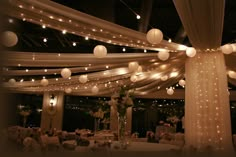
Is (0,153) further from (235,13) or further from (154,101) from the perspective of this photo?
(154,101)

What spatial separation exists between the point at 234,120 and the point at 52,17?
1178cm

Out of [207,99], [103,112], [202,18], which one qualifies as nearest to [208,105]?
[207,99]

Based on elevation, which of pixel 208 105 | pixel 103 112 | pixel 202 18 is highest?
pixel 202 18

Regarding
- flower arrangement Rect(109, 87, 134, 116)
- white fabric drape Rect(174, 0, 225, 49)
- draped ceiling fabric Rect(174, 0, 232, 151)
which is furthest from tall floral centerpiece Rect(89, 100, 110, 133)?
white fabric drape Rect(174, 0, 225, 49)

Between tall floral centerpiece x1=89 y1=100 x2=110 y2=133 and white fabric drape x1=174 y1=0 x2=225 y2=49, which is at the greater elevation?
white fabric drape x1=174 y1=0 x2=225 y2=49

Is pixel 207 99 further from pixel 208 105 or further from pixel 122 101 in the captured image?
pixel 122 101

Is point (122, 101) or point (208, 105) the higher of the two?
point (208, 105)

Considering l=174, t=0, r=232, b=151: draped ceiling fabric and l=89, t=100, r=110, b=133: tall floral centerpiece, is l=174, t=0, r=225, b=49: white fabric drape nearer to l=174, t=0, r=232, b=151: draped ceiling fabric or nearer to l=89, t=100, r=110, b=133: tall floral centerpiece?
l=174, t=0, r=232, b=151: draped ceiling fabric

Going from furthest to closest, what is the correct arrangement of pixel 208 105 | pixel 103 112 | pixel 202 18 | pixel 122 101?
pixel 103 112 < pixel 208 105 < pixel 122 101 < pixel 202 18

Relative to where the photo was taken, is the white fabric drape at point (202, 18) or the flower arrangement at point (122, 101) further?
the flower arrangement at point (122, 101)

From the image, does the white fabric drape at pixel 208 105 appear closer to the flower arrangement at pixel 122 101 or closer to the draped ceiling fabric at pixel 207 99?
the draped ceiling fabric at pixel 207 99

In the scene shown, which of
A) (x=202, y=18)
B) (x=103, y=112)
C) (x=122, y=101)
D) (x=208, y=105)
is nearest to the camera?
(x=202, y=18)

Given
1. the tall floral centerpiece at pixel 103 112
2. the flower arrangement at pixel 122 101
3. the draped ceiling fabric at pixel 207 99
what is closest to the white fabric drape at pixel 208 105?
the draped ceiling fabric at pixel 207 99

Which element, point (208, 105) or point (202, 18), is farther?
point (208, 105)
